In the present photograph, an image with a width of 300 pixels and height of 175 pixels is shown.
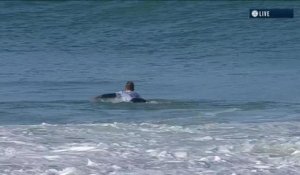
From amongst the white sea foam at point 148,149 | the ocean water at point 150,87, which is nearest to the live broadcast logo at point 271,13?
the ocean water at point 150,87

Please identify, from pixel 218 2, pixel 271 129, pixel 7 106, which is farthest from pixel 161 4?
pixel 271 129

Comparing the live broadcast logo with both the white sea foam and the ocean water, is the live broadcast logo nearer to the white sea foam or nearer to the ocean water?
the ocean water

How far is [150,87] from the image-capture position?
2617cm

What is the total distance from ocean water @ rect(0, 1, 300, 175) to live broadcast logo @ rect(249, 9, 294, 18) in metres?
0.28

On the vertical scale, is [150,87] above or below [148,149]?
below

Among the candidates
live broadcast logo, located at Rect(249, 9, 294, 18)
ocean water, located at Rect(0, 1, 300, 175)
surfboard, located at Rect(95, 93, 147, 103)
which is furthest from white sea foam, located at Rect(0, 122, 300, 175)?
live broadcast logo, located at Rect(249, 9, 294, 18)

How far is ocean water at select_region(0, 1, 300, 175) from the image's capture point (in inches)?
531

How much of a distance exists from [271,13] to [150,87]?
15.3 meters

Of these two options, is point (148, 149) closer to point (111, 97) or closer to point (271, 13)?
point (111, 97)

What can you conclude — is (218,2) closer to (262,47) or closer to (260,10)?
(260,10)

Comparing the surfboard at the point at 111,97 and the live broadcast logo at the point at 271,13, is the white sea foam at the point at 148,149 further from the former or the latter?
the live broadcast logo at the point at 271,13

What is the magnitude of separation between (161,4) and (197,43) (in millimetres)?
7600

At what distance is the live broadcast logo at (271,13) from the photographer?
39500 millimetres

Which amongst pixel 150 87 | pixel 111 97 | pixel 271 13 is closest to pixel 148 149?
pixel 111 97
